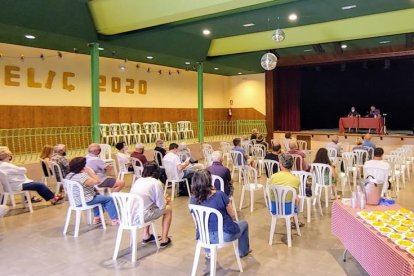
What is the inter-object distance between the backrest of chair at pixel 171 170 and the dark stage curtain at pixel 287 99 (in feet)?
30.9

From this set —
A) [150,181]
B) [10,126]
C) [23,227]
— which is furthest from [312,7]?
[10,126]

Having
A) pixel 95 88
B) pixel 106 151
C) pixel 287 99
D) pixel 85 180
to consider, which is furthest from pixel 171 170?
pixel 287 99

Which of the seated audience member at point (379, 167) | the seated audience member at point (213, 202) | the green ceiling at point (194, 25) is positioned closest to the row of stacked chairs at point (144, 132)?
the green ceiling at point (194, 25)

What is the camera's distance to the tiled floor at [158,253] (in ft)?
11.5

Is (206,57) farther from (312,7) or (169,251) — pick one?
(169,251)

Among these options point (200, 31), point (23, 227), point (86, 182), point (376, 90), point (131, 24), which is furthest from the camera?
point (376, 90)

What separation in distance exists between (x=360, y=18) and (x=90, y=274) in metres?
9.21

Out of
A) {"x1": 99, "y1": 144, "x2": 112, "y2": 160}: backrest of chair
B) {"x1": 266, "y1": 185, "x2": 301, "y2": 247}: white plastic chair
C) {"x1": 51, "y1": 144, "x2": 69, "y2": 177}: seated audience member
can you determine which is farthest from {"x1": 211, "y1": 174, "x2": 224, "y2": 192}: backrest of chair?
{"x1": 99, "y1": 144, "x2": 112, "y2": 160}: backrest of chair

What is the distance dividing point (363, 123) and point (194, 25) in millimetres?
7623

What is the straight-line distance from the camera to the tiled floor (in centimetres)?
350

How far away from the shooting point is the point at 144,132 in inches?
502

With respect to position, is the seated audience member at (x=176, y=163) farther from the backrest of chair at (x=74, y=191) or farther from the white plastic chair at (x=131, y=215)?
the white plastic chair at (x=131, y=215)

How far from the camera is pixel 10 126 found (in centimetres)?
951

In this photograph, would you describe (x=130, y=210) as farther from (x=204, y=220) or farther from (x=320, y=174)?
(x=320, y=174)
